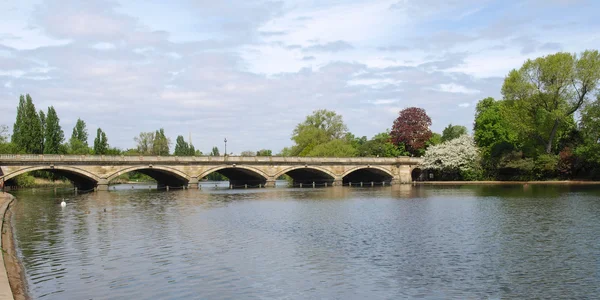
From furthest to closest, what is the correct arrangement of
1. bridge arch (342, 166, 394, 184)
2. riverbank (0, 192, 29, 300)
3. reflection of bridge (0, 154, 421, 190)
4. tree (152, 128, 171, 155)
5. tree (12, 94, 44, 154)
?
1. tree (152, 128, 171, 155)
2. bridge arch (342, 166, 394, 184)
3. tree (12, 94, 44, 154)
4. reflection of bridge (0, 154, 421, 190)
5. riverbank (0, 192, 29, 300)

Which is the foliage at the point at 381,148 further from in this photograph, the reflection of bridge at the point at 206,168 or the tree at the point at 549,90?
the tree at the point at 549,90

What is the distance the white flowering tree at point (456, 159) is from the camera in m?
84.1

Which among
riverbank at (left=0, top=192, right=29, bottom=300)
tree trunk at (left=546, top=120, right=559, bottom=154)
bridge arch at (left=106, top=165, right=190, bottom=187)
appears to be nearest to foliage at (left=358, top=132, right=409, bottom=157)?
tree trunk at (left=546, top=120, right=559, bottom=154)

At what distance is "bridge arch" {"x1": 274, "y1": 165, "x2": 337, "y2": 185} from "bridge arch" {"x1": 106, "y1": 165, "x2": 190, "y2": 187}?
47.0 feet

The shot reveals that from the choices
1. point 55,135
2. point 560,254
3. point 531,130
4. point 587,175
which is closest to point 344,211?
point 560,254

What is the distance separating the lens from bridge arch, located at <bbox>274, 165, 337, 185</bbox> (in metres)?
85.0

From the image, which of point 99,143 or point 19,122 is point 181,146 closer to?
point 99,143

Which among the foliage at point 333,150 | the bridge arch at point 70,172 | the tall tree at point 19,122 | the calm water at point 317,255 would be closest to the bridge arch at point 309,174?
the foliage at point 333,150

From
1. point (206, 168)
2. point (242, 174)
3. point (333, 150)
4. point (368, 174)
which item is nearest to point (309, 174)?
point (333, 150)

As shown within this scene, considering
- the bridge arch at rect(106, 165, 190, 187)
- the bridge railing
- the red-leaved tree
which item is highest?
the red-leaved tree

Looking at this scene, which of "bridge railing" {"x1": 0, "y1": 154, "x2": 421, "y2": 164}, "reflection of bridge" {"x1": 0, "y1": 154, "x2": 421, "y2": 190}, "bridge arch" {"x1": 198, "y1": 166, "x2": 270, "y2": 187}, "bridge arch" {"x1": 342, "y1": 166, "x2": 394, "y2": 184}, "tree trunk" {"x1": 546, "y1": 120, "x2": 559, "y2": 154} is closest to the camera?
"bridge railing" {"x1": 0, "y1": 154, "x2": 421, "y2": 164}

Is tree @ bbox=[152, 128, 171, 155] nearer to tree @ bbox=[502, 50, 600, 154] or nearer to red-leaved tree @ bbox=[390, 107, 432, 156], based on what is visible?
red-leaved tree @ bbox=[390, 107, 432, 156]

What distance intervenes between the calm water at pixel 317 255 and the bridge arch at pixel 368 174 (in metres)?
55.4

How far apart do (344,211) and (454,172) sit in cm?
5527
